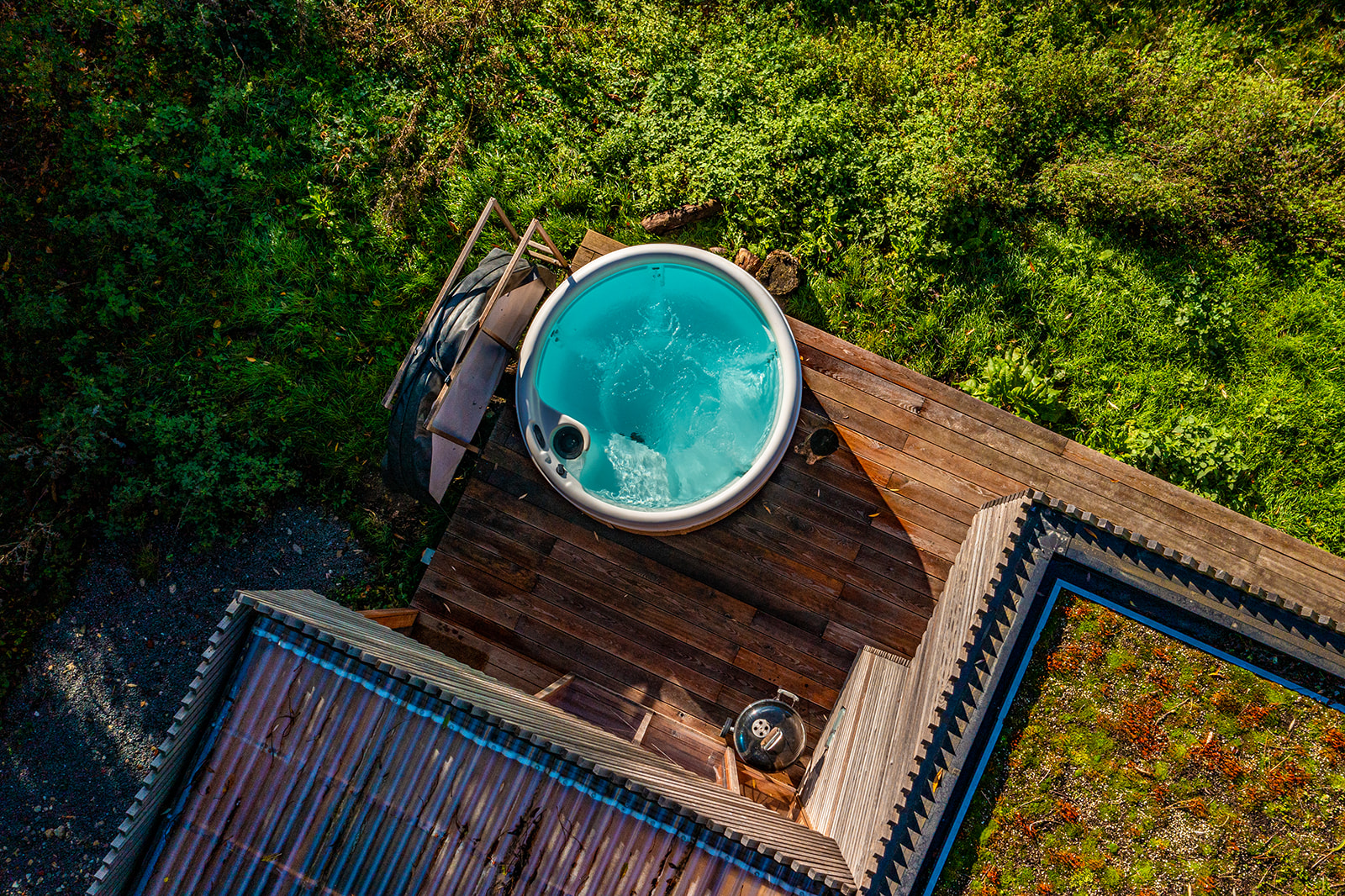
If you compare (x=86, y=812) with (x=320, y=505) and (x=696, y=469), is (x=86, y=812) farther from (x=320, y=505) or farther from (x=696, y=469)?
(x=696, y=469)

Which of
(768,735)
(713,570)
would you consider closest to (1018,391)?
(713,570)

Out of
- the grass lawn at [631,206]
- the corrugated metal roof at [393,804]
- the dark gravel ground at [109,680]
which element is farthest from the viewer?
the grass lawn at [631,206]

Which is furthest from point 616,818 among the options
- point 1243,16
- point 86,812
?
point 1243,16

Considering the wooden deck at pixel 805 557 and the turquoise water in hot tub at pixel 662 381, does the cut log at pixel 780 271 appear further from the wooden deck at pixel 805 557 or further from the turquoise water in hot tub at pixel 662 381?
the wooden deck at pixel 805 557

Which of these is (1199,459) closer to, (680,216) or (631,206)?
(680,216)

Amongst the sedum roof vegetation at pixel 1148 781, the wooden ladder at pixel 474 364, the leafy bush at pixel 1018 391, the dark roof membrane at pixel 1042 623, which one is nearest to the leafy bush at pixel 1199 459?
the leafy bush at pixel 1018 391

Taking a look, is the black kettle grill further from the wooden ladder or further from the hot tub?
the wooden ladder
